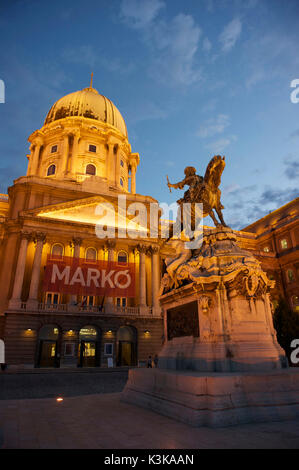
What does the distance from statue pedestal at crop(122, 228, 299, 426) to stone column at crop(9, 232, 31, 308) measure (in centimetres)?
2401

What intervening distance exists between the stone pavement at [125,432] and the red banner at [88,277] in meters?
22.9

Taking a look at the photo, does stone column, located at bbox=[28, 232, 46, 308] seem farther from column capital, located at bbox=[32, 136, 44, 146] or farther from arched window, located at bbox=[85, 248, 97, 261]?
column capital, located at bbox=[32, 136, 44, 146]

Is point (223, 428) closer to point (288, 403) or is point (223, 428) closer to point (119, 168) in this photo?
point (288, 403)

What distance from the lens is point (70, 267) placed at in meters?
30.2

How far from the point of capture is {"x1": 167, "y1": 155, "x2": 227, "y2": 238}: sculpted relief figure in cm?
923

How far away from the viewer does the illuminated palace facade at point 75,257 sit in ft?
96.3

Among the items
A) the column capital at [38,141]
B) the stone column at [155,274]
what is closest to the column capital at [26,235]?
the stone column at [155,274]

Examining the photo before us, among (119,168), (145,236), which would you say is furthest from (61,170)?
(145,236)

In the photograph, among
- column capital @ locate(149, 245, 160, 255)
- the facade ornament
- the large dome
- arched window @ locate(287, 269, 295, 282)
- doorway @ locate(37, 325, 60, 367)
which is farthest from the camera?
the large dome

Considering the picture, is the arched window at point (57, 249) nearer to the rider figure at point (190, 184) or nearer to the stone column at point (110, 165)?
the stone column at point (110, 165)

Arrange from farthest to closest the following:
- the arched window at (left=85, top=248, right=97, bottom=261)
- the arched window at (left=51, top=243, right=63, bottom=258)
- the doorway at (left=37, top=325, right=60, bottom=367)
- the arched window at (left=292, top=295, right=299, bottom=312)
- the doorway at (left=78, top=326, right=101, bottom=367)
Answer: the arched window at (left=292, top=295, right=299, bottom=312) < the arched window at (left=85, top=248, right=97, bottom=261) < the arched window at (left=51, top=243, right=63, bottom=258) < the doorway at (left=78, top=326, right=101, bottom=367) < the doorway at (left=37, top=325, right=60, bottom=367)

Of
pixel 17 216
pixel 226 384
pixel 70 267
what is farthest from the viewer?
pixel 17 216

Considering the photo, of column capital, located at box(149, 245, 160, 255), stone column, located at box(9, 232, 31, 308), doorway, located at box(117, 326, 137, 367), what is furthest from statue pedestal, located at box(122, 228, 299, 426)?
column capital, located at box(149, 245, 160, 255)
